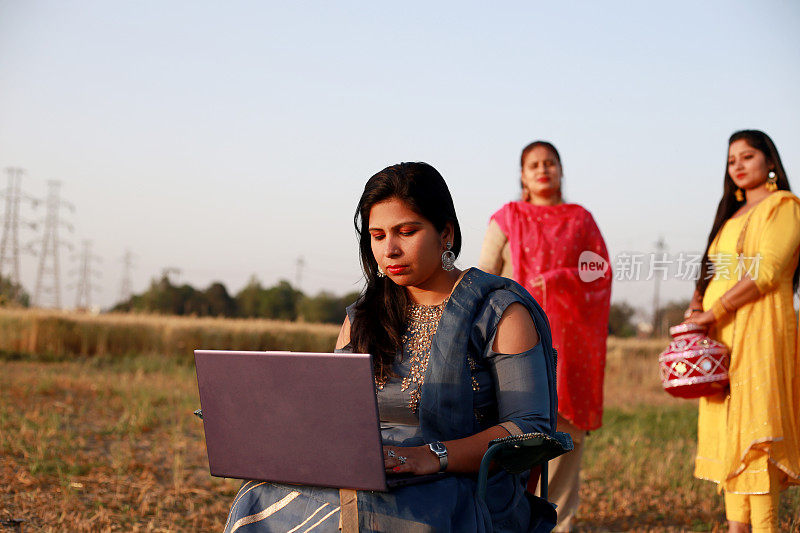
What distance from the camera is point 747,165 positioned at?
4359 millimetres

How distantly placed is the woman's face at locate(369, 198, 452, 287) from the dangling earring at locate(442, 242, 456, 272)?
0.21 feet

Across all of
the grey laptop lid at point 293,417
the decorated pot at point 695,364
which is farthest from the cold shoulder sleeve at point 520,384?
the decorated pot at point 695,364

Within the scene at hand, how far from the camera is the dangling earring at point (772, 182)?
14.3ft

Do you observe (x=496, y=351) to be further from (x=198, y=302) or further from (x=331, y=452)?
(x=198, y=302)

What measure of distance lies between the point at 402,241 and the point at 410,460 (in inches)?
28.9

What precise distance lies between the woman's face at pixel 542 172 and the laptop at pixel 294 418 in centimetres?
305

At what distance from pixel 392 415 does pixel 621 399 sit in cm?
1084

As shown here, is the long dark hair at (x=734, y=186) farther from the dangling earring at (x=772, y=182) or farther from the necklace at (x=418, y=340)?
the necklace at (x=418, y=340)

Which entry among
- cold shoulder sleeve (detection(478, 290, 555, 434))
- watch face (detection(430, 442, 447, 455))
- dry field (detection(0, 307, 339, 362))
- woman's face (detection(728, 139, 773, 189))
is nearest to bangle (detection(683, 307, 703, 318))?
woman's face (detection(728, 139, 773, 189))

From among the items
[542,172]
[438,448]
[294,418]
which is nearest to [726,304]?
[542,172]

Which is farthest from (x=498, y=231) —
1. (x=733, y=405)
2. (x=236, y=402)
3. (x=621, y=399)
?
(x=621, y=399)

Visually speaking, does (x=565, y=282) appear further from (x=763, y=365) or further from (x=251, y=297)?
(x=251, y=297)

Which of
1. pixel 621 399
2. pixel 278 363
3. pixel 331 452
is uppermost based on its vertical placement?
pixel 278 363

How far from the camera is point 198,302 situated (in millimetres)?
37438
